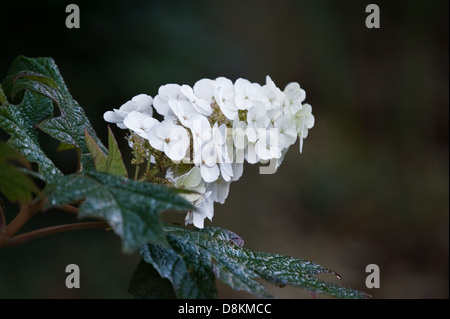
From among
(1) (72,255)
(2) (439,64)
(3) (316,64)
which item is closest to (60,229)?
(1) (72,255)

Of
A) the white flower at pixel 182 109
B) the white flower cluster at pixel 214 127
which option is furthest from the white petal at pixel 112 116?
the white flower at pixel 182 109

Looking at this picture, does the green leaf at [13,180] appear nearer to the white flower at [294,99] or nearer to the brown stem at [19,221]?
the brown stem at [19,221]

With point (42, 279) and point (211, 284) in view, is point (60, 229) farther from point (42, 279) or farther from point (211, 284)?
point (42, 279)

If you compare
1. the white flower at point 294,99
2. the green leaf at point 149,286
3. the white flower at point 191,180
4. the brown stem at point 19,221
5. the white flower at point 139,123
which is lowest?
the green leaf at point 149,286

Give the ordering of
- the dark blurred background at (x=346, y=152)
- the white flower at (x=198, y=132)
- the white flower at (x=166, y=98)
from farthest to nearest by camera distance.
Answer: the dark blurred background at (x=346, y=152), the white flower at (x=166, y=98), the white flower at (x=198, y=132)

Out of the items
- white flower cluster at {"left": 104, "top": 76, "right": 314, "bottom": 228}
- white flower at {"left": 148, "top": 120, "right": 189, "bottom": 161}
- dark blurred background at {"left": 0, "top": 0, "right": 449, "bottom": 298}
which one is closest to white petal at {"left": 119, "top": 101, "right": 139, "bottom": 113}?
white flower cluster at {"left": 104, "top": 76, "right": 314, "bottom": 228}

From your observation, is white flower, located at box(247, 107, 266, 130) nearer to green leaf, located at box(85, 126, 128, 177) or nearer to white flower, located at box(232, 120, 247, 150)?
white flower, located at box(232, 120, 247, 150)
